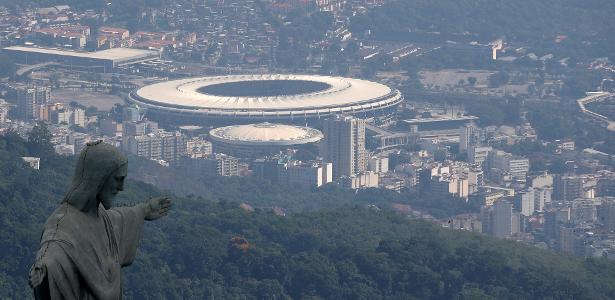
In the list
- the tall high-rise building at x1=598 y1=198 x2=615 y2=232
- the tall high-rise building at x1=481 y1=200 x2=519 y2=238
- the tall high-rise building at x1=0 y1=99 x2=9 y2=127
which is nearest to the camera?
the tall high-rise building at x1=481 y1=200 x2=519 y2=238

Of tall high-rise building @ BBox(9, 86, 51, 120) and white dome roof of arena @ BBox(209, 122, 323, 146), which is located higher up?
tall high-rise building @ BBox(9, 86, 51, 120)

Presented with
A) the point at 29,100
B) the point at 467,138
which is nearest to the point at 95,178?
the point at 467,138

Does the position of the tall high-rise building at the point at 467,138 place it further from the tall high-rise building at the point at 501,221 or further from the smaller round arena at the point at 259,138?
the tall high-rise building at the point at 501,221

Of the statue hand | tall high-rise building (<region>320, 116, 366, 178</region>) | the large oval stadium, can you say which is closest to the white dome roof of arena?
tall high-rise building (<region>320, 116, 366, 178</region>)

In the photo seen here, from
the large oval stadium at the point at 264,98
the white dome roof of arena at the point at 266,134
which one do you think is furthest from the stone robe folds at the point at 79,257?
the large oval stadium at the point at 264,98

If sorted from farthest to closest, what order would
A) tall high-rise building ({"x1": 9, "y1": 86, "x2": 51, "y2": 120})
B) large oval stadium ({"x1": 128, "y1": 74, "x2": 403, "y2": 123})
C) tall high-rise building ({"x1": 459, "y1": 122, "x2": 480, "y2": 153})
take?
large oval stadium ({"x1": 128, "y1": 74, "x2": 403, "y2": 123}) < tall high-rise building ({"x1": 9, "y1": 86, "x2": 51, "y2": 120}) < tall high-rise building ({"x1": 459, "y1": 122, "x2": 480, "y2": 153})

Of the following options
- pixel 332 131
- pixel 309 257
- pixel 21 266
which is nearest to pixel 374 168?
pixel 332 131

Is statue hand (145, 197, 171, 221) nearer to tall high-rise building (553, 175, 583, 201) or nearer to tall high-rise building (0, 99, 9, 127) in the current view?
tall high-rise building (553, 175, 583, 201)
